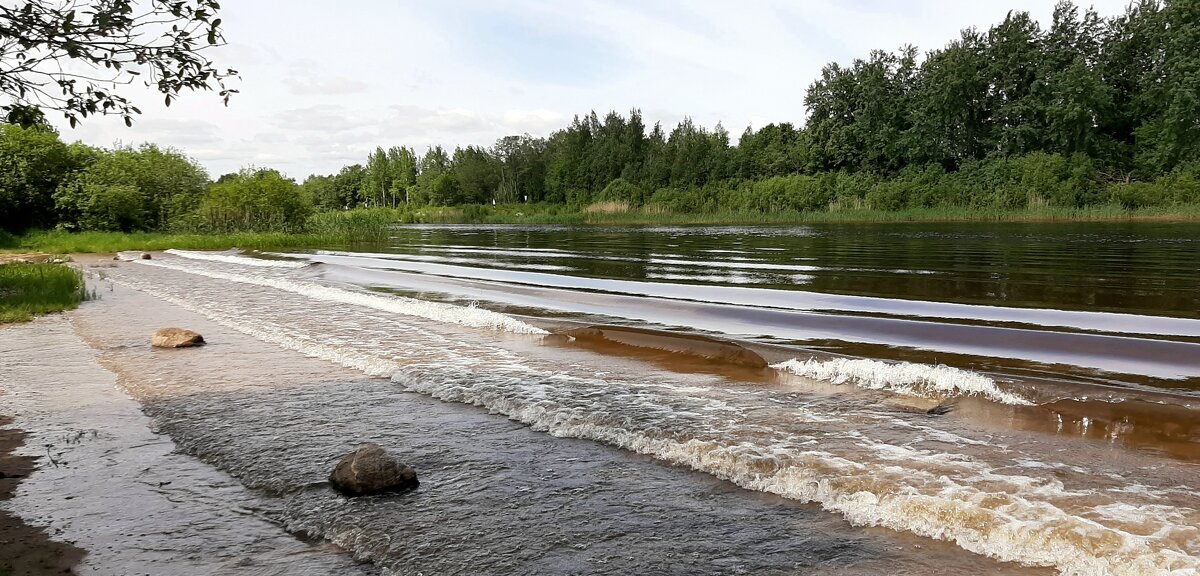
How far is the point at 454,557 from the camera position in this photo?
13.8ft

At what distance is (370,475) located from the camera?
5.18 m

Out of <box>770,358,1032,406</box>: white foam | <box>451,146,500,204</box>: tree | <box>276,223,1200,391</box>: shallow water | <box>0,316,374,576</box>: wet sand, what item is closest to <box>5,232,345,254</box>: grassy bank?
<box>276,223,1200,391</box>: shallow water

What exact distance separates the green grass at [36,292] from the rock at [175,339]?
14.4 ft

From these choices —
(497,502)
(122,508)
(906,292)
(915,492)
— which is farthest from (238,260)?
(915,492)

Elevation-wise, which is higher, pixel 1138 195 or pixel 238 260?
pixel 1138 195

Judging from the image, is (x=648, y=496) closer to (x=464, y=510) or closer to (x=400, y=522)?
(x=464, y=510)

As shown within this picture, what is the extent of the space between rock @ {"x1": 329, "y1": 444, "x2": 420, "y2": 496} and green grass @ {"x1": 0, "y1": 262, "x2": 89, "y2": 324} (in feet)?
39.1

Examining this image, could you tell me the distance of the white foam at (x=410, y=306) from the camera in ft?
43.5

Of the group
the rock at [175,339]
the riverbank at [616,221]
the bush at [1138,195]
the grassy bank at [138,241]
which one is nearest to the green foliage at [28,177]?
the grassy bank at [138,241]

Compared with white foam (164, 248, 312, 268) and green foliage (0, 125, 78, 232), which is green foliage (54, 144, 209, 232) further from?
white foam (164, 248, 312, 268)

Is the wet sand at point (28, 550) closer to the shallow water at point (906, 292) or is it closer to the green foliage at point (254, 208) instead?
the shallow water at point (906, 292)

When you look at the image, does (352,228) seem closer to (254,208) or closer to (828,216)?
(254,208)

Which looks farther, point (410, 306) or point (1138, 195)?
point (1138, 195)

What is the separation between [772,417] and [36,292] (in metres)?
16.9
